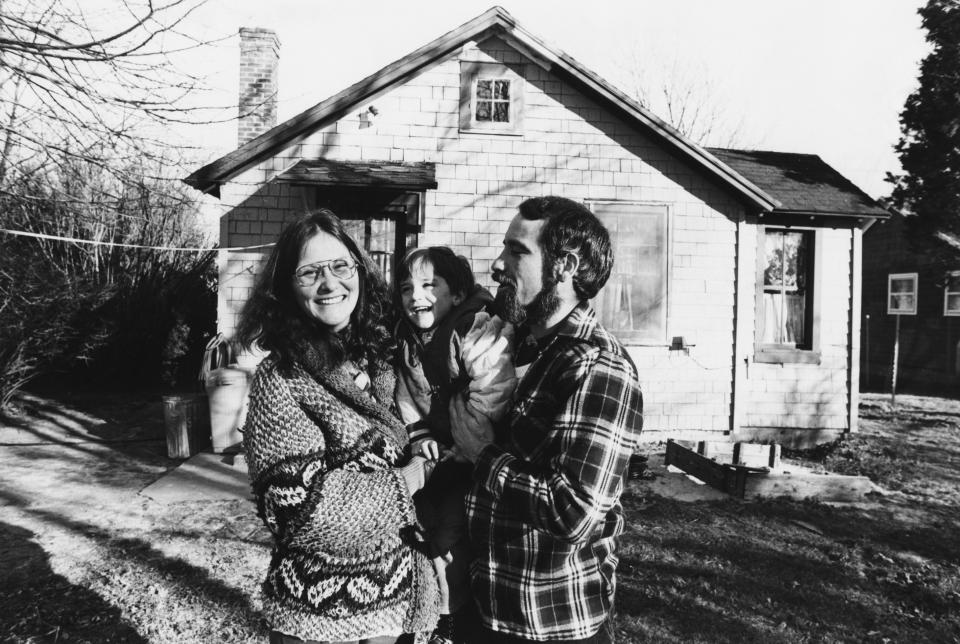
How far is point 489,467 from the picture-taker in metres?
1.67

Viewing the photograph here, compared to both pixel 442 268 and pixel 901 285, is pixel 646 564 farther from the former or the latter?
pixel 901 285

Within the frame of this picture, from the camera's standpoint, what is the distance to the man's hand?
2.10 metres

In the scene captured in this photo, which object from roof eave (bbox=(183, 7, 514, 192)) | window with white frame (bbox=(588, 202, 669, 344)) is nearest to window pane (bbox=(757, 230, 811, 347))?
window with white frame (bbox=(588, 202, 669, 344))

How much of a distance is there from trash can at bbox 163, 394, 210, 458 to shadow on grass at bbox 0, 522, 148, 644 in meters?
3.45

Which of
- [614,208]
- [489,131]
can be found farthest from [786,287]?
[489,131]

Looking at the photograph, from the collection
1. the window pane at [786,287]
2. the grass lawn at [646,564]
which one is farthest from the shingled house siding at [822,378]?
the grass lawn at [646,564]

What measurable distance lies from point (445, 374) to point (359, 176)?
6734 millimetres

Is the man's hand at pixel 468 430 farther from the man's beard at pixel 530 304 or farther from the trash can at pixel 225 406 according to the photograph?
the trash can at pixel 225 406

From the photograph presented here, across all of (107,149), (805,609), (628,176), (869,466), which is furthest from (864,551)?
(107,149)

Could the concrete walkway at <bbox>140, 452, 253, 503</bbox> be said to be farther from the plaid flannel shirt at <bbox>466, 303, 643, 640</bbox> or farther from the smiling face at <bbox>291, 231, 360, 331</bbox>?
the plaid flannel shirt at <bbox>466, 303, 643, 640</bbox>

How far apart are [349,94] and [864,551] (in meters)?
8.08

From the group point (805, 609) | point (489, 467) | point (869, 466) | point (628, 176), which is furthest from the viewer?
point (628, 176)

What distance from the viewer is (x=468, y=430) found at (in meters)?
2.12

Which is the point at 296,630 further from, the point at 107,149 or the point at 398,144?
the point at 398,144
